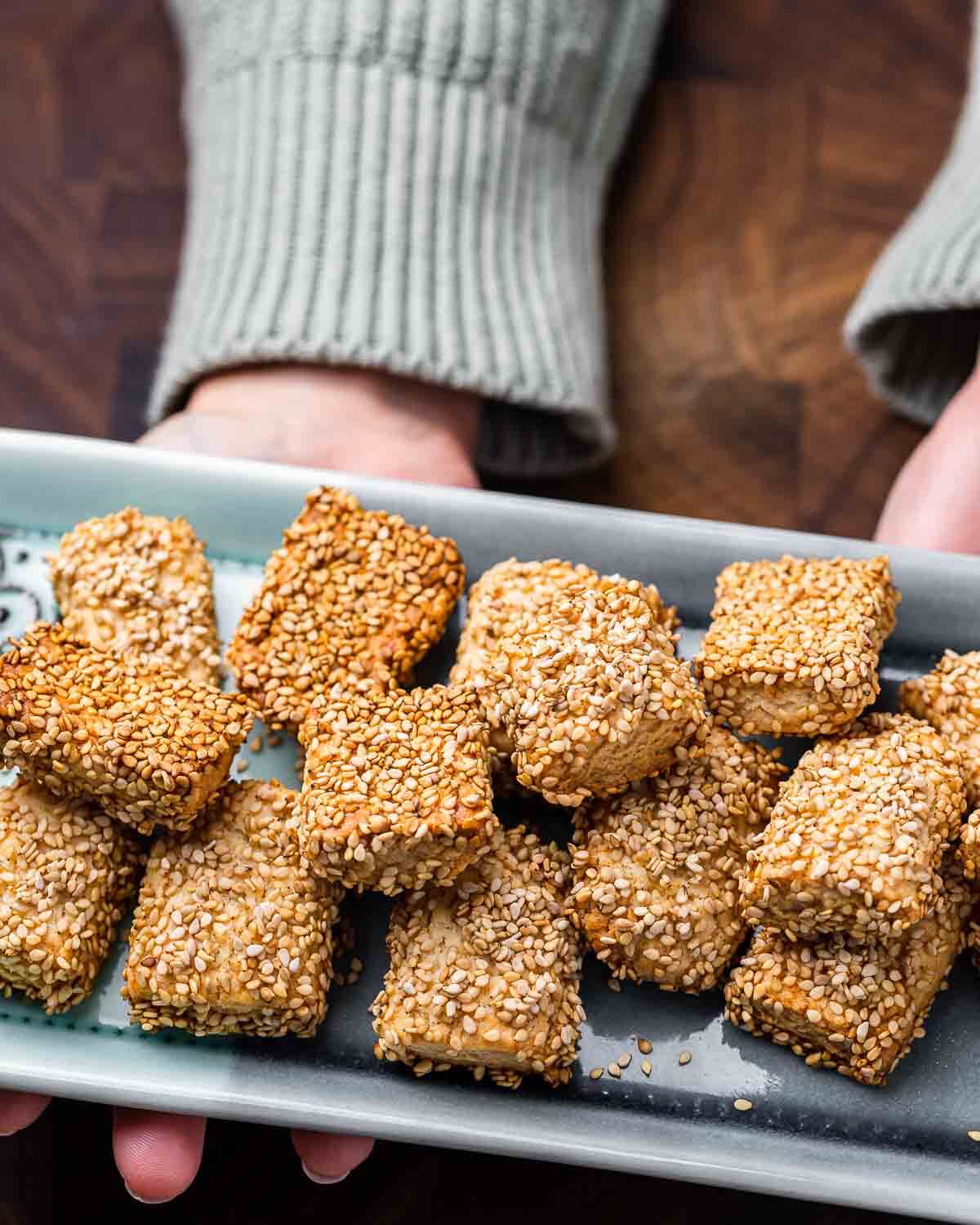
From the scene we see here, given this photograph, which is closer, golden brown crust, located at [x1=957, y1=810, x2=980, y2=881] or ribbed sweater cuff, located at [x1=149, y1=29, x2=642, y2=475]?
golden brown crust, located at [x1=957, y1=810, x2=980, y2=881]

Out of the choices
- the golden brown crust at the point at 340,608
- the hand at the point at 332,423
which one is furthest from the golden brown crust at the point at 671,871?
the hand at the point at 332,423

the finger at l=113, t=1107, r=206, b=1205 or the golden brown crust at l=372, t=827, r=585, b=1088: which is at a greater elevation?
the golden brown crust at l=372, t=827, r=585, b=1088

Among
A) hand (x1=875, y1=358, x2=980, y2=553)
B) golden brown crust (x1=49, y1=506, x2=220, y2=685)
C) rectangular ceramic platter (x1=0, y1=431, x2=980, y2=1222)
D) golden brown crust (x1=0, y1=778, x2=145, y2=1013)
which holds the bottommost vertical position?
rectangular ceramic platter (x1=0, y1=431, x2=980, y2=1222)

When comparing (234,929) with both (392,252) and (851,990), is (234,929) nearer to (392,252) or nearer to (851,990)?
(851,990)

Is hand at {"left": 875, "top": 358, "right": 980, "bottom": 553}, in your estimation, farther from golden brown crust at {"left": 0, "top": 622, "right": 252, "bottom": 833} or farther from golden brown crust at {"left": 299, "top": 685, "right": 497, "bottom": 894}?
golden brown crust at {"left": 0, "top": 622, "right": 252, "bottom": 833}

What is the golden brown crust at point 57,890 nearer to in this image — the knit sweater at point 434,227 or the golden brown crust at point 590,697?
the golden brown crust at point 590,697

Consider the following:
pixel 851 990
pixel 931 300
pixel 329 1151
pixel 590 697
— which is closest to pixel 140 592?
pixel 590 697

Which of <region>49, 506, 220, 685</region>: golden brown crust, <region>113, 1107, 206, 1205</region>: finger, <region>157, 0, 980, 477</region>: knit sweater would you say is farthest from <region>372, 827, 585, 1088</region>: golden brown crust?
<region>157, 0, 980, 477</region>: knit sweater

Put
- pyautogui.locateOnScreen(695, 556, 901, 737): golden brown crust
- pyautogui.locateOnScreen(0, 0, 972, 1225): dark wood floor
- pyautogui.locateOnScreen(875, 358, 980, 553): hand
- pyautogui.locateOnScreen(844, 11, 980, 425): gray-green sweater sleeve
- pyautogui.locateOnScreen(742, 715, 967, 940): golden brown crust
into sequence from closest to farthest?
pyautogui.locateOnScreen(742, 715, 967, 940): golden brown crust
pyautogui.locateOnScreen(695, 556, 901, 737): golden brown crust
pyautogui.locateOnScreen(875, 358, 980, 553): hand
pyautogui.locateOnScreen(844, 11, 980, 425): gray-green sweater sleeve
pyautogui.locateOnScreen(0, 0, 972, 1225): dark wood floor
